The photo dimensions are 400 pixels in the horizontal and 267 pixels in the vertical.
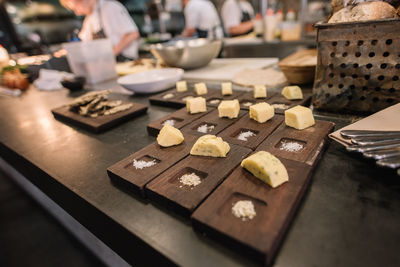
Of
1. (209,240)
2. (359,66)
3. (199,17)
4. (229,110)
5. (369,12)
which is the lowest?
(209,240)

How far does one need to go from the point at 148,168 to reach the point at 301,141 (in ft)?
1.79

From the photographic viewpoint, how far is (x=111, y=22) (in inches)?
155

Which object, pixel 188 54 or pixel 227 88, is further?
pixel 188 54

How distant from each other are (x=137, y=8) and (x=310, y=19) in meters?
7.10

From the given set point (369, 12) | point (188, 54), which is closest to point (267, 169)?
point (369, 12)

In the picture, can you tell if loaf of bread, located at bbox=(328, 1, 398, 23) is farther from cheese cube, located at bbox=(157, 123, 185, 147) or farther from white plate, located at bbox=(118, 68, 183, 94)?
white plate, located at bbox=(118, 68, 183, 94)

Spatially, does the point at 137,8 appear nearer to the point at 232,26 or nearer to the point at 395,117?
the point at 232,26

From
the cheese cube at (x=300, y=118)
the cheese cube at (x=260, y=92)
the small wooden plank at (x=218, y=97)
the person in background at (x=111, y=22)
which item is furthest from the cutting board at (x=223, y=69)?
the person in background at (x=111, y=22)

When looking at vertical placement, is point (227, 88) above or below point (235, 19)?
below

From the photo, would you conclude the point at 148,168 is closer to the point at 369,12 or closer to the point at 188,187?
the point at 188,187

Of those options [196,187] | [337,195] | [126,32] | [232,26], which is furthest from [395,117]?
[232,26]

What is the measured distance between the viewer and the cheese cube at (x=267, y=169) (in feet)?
2.10

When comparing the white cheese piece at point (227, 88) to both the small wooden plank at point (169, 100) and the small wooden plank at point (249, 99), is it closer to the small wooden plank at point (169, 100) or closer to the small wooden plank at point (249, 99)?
the small wooden plank at point (249, 99)

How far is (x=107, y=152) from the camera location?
3.56 feet
